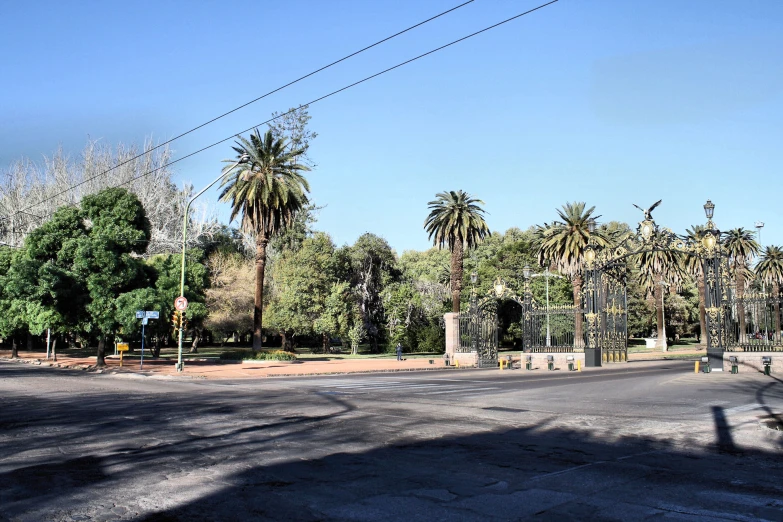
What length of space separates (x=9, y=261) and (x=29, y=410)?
3476 centimetres

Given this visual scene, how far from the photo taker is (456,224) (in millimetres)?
53094

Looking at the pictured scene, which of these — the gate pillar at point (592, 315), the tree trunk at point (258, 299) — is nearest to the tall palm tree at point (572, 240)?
the gate pillar at point (592, 315)

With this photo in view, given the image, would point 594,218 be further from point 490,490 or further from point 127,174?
point 490,490

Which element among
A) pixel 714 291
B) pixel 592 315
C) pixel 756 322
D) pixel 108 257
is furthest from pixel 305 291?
pixel 756 322

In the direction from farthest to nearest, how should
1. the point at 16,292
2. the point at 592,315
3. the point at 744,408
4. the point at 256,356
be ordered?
1. the point at 256,356
2. the point at 592,315
3. the point at 16,292
4. the point at 744,408

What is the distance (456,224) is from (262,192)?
16.5m

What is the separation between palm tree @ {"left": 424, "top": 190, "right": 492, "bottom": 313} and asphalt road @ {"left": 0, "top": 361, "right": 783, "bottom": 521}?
3530 centimetres

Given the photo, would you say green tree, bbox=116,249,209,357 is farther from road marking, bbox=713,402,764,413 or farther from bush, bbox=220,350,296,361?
road marking, bbox=713,402,764,413

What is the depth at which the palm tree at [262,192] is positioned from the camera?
44000 mm

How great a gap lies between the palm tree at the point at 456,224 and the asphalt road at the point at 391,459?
35.3 meters

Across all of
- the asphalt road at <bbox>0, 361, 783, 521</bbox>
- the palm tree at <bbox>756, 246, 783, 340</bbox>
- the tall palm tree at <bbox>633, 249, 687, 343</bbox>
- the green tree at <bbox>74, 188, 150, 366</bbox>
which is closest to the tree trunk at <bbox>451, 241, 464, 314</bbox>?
the tall palm tree at <bbox>633, 249, 687, 343</bbox>

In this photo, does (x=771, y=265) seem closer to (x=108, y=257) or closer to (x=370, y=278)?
(x=370, y=278)

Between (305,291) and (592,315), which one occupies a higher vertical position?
(305,291)

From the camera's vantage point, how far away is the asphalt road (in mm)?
6613
